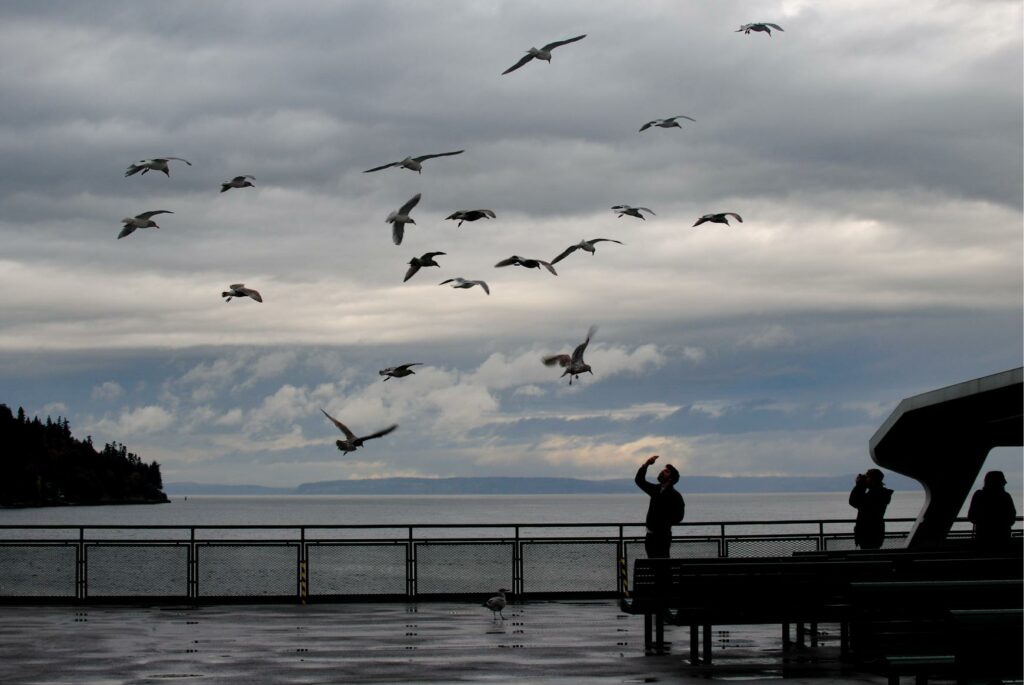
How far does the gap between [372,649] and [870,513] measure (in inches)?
330

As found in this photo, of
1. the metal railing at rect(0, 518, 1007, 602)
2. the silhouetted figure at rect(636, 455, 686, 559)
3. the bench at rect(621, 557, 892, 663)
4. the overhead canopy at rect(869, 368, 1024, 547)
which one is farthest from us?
the metal railing at rect(0, 518, 1007, 602)

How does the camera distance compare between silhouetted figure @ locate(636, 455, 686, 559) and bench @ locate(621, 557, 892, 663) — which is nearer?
bench @ locate(621, 557, 892, 663)

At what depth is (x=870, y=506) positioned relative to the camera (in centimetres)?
2231

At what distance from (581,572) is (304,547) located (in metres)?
5.87

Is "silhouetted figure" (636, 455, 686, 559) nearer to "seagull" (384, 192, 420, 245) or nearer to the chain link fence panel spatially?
"seagull" (384, 192, 420, 245)

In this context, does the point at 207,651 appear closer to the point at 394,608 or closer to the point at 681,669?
the point at 681,669

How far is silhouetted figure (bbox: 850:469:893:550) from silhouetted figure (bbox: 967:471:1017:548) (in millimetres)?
1598

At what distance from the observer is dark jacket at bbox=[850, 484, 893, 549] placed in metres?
22.0

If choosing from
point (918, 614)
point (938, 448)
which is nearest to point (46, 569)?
point (938, 448)

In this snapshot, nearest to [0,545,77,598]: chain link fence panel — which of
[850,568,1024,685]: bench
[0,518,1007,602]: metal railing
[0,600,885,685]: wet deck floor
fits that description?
[0,518,1007,602]: metal railing

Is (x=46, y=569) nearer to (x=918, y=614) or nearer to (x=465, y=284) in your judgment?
(x=465, y=284)

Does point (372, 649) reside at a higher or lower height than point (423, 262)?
lower

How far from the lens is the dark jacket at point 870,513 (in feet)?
72.2

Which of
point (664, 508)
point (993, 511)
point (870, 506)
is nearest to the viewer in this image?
point (993, 511)
